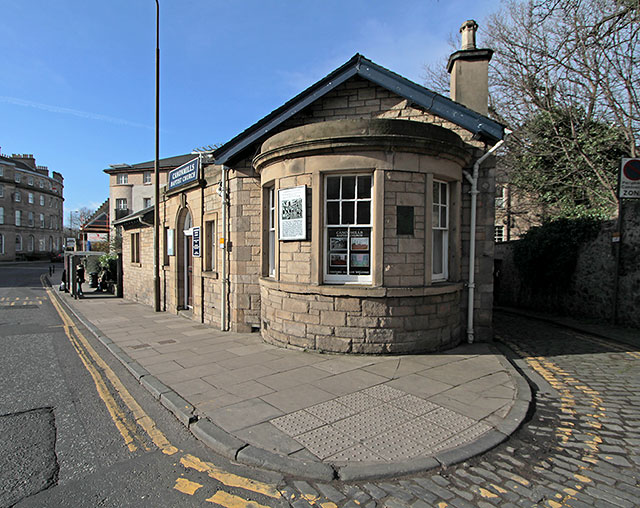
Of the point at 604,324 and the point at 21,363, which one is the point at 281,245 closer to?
the point at 21,363

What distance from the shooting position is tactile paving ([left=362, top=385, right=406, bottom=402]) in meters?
4.90

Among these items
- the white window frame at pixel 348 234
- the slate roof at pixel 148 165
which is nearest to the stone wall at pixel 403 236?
the white window frame at pixel 348 234

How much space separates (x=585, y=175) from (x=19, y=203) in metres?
79.1

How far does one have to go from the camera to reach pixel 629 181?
9414 mm

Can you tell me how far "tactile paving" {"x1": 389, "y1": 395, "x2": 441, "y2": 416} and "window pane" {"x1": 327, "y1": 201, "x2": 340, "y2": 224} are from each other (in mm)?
3440

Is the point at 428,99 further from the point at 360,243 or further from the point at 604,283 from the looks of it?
the point at 604,283

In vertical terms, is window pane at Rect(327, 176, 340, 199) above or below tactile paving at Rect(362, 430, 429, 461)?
above

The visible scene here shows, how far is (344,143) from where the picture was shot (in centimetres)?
672

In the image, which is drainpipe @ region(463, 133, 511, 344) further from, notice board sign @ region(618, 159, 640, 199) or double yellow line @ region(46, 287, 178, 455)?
double yellow line @ region(46, 287, 178, 455)

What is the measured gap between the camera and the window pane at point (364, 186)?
700 cm

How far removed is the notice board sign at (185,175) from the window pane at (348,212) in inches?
206

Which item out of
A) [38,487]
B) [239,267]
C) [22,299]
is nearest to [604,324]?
[239,267]

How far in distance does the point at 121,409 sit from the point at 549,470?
4.77 m

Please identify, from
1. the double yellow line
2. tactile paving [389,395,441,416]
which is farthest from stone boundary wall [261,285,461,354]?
Result: the double yellow line
